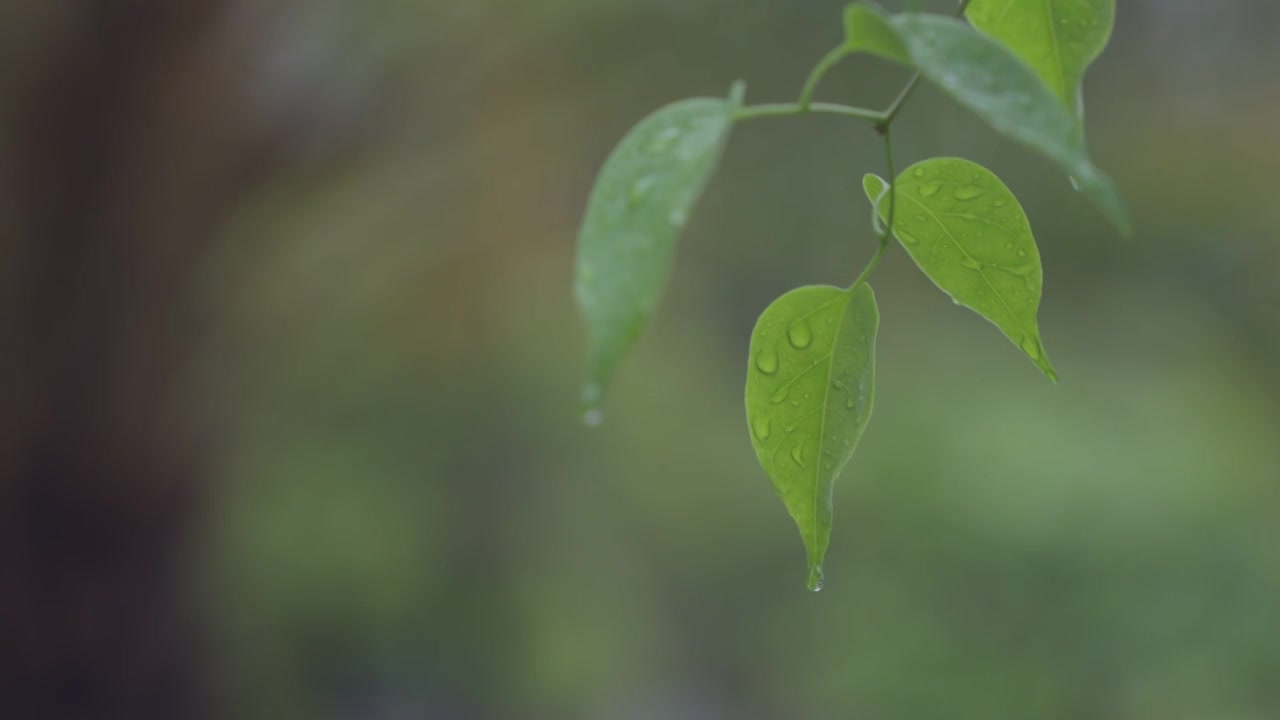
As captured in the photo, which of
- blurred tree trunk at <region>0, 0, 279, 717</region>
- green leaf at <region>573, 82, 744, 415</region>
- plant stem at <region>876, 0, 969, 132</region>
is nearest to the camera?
green leaf at <region>573, 82, 744, 415</region>

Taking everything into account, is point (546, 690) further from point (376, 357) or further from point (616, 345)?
point (616, 345)

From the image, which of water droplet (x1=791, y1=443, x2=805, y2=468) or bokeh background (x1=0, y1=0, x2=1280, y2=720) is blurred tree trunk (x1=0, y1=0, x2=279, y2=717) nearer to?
bokeh background (x1=0, y1=0, x2=1280, y2=720)

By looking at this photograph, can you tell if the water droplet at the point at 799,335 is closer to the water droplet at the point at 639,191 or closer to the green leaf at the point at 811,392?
the green leaf at the point at 811,392

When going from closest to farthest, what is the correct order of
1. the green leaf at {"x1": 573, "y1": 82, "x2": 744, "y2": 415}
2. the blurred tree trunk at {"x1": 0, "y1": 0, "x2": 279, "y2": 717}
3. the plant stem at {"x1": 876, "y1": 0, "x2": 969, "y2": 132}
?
the green leaf at {"x1": 573, "y1": 82, "x2": 744, "y2": 415} → the plant stem at {"x1": 876, "y1": 0, "x2": 969, "y2": 132} → the blurred tree trunk at {"x1": 0, "y1": 0, "x2": 279, "y2": 717}

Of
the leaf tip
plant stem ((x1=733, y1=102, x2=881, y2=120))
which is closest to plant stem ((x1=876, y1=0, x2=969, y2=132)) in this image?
plant stem ((x1=733, y1=102, x2=881, y2=120))

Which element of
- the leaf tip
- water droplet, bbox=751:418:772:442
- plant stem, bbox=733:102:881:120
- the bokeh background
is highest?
plant stem, bbox=733:102:881:120

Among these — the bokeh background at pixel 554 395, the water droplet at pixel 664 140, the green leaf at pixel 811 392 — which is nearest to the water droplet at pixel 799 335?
the green leaf at pixel 811 392
